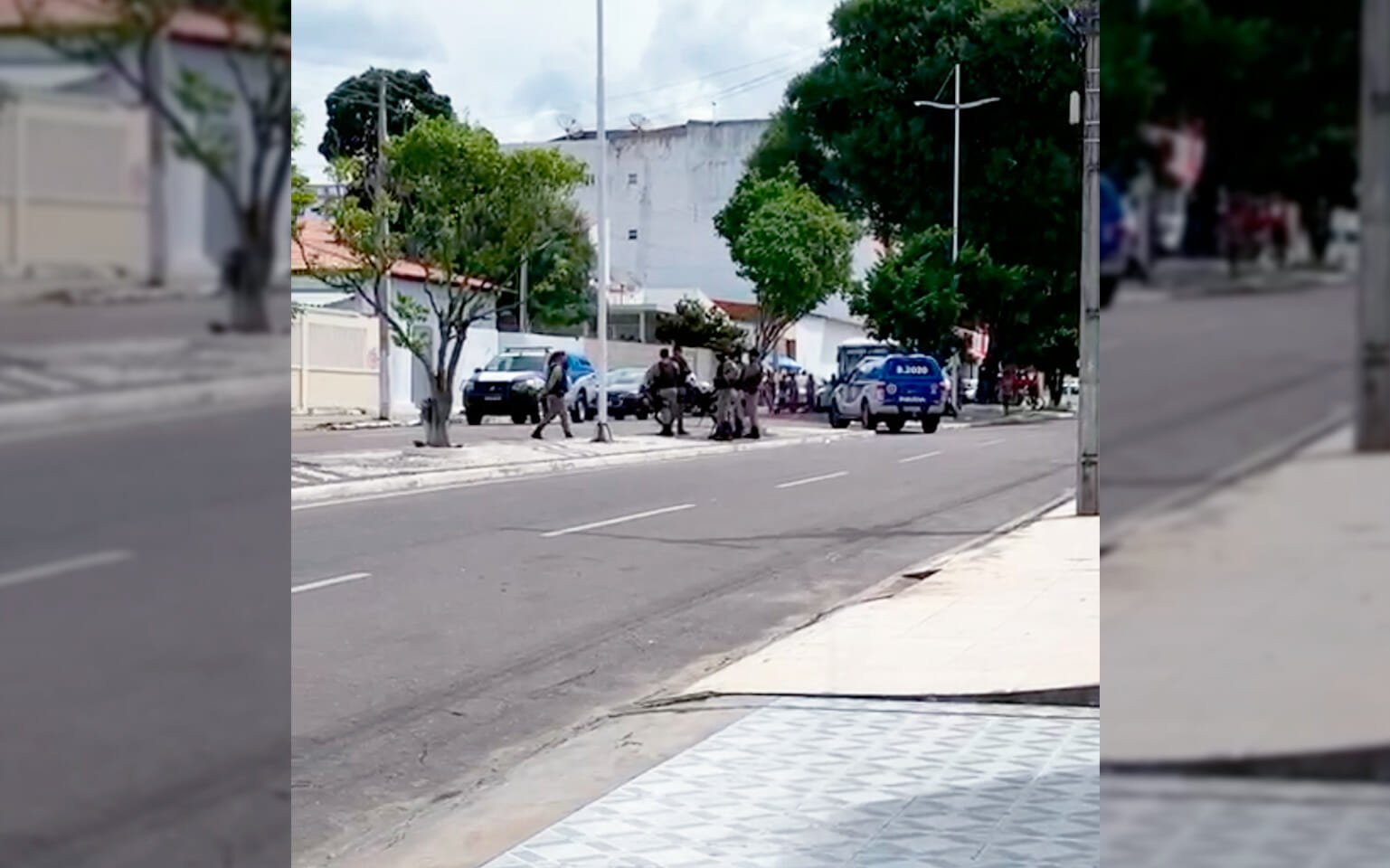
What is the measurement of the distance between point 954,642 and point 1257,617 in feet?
15.4

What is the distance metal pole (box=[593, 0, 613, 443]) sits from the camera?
4969 millimetres

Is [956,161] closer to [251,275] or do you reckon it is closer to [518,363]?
[251,275]

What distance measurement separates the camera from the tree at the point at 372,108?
16.1 ft

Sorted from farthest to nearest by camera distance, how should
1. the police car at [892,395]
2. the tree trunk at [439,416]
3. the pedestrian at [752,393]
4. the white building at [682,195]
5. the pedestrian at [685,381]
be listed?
1. the pedestrian at [685,381]
2. the pedestrian at [752,393]
3. the tree trunk at [439,416]
4. the police car at [892,395]
5. the white building at [682,195]

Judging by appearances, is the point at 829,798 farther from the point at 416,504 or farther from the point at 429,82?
the point at 416,504

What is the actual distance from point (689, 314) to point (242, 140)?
10598 mm

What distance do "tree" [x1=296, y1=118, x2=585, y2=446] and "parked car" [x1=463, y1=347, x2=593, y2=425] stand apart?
21.8 feet

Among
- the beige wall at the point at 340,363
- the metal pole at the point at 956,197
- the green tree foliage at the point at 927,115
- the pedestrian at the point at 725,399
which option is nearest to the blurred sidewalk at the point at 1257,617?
the green tree foliage at the point at 927,115

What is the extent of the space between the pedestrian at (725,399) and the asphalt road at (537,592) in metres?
2.98

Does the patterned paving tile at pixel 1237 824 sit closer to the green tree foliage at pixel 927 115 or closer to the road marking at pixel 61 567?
the road marking at pixel 61 567

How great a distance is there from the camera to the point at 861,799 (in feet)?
14.1

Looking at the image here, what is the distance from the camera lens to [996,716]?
5.34 metres

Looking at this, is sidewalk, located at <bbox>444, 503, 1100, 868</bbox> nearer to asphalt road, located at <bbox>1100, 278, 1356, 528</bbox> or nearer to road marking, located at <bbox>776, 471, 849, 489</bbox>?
asphalt road, located at <bbox>1100, 278, 1356, 528</bbox>

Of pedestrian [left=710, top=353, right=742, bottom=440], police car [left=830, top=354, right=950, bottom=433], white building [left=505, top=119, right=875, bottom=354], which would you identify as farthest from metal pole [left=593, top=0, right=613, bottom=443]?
police car [left=830, top=354, right=950, bottom=433]
